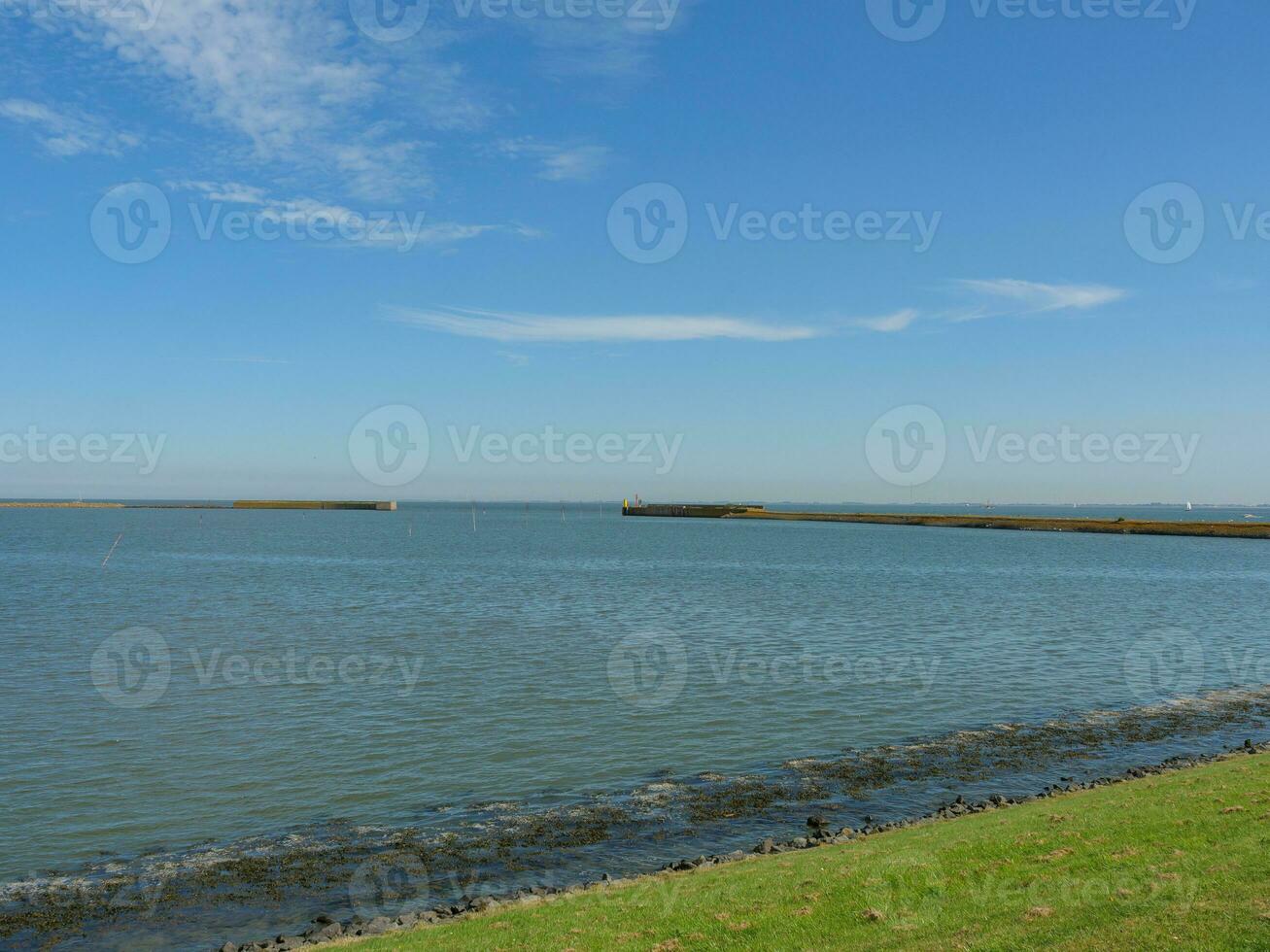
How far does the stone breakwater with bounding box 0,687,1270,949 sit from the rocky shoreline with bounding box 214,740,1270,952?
11cm

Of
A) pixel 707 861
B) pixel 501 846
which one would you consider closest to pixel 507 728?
pixel 501 846

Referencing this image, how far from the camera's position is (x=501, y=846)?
19.8 metres

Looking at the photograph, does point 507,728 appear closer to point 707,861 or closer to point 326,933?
point 707,861

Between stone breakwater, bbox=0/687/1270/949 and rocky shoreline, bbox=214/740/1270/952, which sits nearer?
rocky shoreline, bbox=214/740/1270/952

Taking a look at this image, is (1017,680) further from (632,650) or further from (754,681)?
(632,650)

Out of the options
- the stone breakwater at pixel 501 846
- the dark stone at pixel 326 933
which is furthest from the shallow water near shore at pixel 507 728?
the dark stone at pixel 326 933

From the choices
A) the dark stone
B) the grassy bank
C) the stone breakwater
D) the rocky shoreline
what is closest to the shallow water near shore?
the stone breakwater

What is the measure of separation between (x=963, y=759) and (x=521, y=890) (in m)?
15.2

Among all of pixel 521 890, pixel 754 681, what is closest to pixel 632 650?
pixel 754 681

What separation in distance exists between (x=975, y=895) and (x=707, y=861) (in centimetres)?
685

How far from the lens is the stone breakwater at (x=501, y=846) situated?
53.7ft

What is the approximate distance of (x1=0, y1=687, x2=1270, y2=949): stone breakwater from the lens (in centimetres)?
1636

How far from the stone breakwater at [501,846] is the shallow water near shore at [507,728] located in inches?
3.7

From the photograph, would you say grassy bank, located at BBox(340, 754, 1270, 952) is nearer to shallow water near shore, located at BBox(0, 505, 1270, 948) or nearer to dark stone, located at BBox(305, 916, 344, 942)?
dark stone, located at BBox(305, 916, 344, 942)
